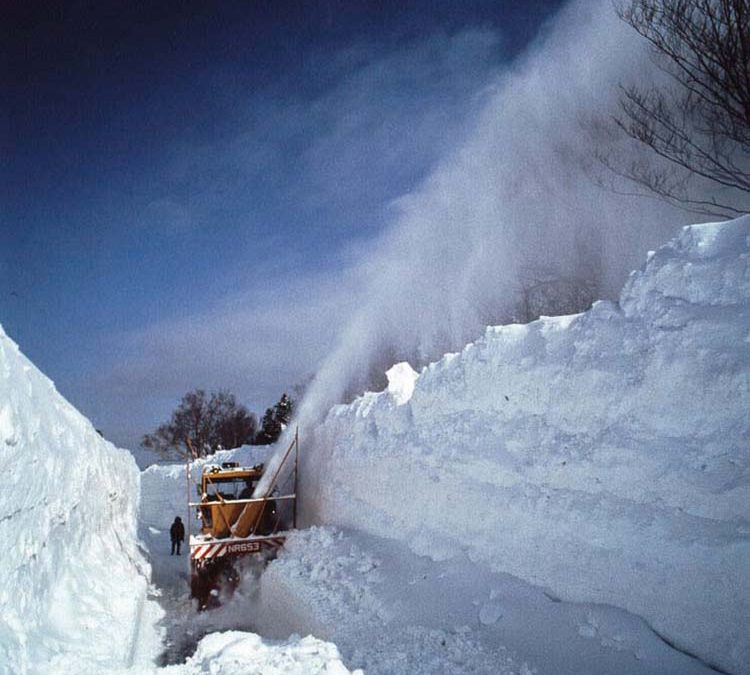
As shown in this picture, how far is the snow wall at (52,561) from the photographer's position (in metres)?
4.27

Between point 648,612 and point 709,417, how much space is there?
1.65 metres

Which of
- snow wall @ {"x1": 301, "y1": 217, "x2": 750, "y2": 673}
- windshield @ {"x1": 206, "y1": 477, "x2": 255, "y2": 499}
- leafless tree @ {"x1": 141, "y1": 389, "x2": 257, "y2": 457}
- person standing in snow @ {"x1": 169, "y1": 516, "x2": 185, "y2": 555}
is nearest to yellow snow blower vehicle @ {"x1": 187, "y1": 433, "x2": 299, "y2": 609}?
windshield @ {"x1": 206, "y1": 477, "x2": 255, "y2": 499}

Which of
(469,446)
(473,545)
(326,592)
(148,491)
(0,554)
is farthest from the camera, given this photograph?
(148,491)

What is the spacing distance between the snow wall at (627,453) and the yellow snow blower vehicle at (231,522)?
166 inches

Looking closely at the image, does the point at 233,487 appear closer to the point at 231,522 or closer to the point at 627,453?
the point at 231,522

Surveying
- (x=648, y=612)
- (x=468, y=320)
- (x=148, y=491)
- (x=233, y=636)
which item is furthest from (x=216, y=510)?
(x=148, y=491)

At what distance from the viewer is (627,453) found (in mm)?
Answer: 4395

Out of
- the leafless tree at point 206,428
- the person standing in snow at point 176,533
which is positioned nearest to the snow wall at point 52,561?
the person standing in snow at point 176,533

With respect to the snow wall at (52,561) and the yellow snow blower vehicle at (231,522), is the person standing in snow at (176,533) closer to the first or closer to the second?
the yellow snow blower vehicle at (231,522)

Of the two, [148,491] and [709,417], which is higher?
[709,417]

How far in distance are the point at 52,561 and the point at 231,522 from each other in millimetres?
4654

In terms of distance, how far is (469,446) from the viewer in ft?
20.7

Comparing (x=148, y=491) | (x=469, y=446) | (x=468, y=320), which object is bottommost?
(x=148, y=491)

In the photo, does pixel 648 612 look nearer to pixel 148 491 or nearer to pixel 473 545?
pixel 473 545
